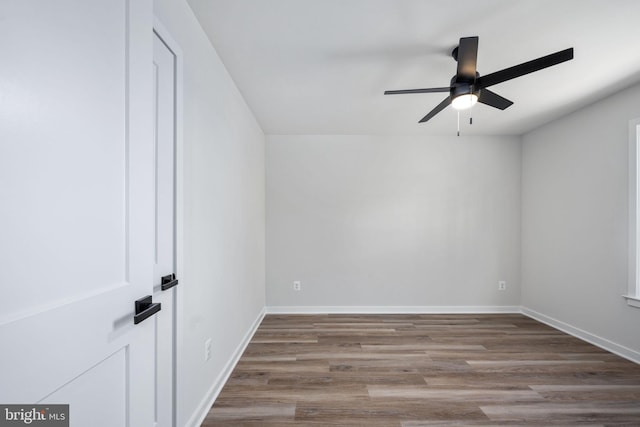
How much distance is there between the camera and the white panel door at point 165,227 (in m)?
1.33

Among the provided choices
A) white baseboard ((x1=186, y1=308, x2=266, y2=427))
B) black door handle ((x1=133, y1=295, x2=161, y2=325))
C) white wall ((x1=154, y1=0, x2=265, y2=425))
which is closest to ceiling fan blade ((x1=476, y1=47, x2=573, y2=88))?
white wall ((x1=154, y1=0, x2=265, y2=425))

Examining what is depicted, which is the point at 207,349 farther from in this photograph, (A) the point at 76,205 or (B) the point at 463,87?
(B) the point at 463,87

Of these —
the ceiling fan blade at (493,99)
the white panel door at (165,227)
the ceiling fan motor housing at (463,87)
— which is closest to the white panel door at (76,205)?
the white panel door at (165,227)

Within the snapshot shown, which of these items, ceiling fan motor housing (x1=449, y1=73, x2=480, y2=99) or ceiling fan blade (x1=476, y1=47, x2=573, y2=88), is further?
ceiling fan motor housing (x1=449, y1=73, x2=480, y2=99)

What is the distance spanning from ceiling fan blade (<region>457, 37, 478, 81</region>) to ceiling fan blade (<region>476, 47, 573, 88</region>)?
0.09 meters

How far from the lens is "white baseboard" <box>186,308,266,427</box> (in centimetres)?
173

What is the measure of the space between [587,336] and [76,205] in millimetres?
4369

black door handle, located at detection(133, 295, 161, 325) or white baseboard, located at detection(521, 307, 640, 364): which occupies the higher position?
black door handle, located at detection(133, 295, 161, 325)

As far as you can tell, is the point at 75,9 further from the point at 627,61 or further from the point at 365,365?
the point at 627,61

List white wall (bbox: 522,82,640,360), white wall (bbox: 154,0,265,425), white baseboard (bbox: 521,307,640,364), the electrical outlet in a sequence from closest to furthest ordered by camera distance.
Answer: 1. white wall (bbox: 154,0,265,425)
2. the electrical outlet
3. white baseboard (bbox: 521,307,640,364)
4. white wall (bbox: 522,82,640,360)

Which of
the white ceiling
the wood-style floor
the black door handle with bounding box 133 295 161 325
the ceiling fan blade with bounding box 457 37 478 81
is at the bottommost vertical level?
the wood-style floor

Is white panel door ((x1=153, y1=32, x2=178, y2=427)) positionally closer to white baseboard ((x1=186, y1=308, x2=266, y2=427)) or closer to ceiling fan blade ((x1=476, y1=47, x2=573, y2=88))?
white baseboard ((x1=186, y1=308, x2=266, y2=427))

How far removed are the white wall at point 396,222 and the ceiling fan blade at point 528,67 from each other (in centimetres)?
221

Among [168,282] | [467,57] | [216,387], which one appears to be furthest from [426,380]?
[467,57]
